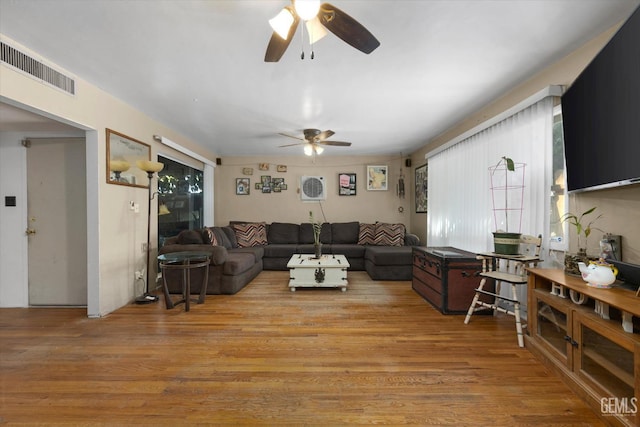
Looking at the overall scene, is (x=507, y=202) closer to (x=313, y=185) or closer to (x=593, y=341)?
(x=593, y=341)

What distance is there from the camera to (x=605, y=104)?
1.66 m

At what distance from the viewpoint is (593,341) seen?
156cm

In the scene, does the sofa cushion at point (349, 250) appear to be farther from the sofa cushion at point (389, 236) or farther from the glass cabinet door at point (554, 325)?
the glass cabinet door at point (554, 325)

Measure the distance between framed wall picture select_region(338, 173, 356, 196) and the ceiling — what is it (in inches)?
95.1

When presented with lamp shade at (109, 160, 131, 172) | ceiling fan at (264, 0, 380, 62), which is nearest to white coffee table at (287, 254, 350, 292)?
lamp shade at (109, 160, 131, 172)

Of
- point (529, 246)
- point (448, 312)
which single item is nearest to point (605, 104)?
point (529, 246)

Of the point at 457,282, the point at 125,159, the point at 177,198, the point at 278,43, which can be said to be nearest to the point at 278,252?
the point at 177,198

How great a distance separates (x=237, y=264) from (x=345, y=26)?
3035 mm

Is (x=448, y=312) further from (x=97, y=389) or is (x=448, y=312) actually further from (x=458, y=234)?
(x=97, y=389)

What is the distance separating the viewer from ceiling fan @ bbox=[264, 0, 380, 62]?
4.53ft

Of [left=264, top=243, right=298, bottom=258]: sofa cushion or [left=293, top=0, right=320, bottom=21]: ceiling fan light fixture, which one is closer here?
[left=293, top=0, right=320, bottom=21]: ceiling fan light fixture

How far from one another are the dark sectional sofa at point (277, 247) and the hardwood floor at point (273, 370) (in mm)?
715

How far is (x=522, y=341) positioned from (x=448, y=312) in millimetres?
739

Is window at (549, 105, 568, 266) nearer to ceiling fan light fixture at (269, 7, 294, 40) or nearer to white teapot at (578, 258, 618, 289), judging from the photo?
white teapot at (578, 258, 618, 289)
